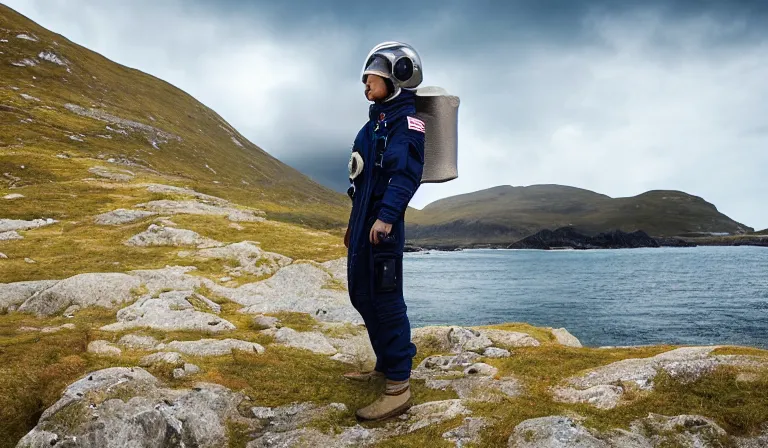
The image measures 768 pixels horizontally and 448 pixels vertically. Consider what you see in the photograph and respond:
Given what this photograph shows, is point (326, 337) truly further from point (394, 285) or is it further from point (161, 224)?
point (161, 224)

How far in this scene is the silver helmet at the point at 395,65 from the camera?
24.4 ft

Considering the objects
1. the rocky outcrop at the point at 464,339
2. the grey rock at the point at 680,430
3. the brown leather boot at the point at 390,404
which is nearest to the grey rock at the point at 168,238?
the rocky outcrop at the point at 464,339

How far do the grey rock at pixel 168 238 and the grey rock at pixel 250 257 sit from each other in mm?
3349

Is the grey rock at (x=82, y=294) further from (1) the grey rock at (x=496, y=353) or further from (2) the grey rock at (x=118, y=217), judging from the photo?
(2) the grey rock at (x=118, y=217)

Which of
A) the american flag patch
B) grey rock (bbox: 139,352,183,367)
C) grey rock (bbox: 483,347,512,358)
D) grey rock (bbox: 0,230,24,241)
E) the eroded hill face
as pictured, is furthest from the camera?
the eroded hill face

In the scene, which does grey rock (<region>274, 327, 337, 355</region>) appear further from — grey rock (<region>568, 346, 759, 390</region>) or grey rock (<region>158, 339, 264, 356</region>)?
grey rock (<region>568, 346, 759, 390</region>)

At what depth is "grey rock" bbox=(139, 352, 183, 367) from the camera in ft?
29.0

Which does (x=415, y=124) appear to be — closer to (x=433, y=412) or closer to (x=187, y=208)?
(x=433, y=412)

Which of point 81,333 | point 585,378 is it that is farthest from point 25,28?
point 585,378

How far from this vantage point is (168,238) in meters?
37.6

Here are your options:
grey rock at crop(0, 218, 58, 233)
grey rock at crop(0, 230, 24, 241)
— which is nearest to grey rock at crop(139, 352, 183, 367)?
grey rock at crop(0, 230, 24, 241)

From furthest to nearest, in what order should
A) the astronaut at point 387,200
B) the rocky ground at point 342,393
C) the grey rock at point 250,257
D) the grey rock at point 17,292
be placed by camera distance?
the grey rock at point 250,257 < the grey rock at point 17,292 < the astronaut at point 387,200 < the rocky ground at point 342,393

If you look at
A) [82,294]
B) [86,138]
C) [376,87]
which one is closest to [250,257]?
[82,294]

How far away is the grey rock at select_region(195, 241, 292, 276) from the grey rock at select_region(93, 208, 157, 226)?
52.2ft
